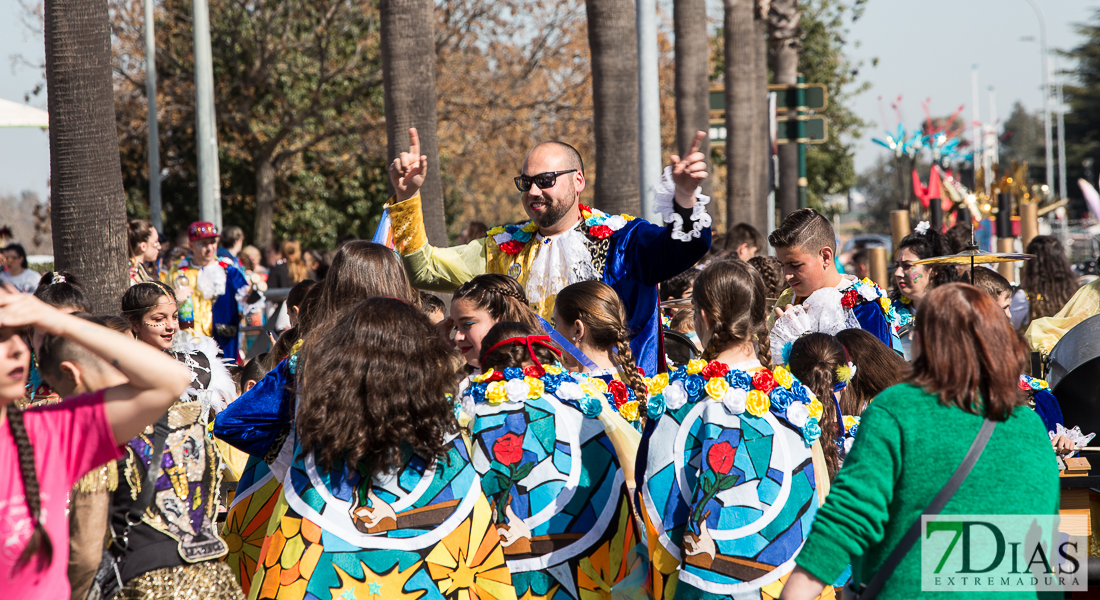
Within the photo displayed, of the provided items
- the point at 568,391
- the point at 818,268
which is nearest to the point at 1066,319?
the point at 818,268

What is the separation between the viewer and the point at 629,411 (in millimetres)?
4141

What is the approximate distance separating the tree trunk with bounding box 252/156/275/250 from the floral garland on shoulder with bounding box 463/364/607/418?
20.0 metres

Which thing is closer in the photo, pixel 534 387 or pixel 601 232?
pixel 534 387

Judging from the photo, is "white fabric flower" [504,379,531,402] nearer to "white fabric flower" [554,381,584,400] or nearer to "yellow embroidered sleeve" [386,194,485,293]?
"white fabric flower" [554,381,584,400]

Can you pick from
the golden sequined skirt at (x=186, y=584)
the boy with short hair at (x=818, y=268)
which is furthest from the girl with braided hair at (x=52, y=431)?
the boy with short hair at (x=818, y=268)

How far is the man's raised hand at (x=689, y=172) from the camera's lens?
14.7ft

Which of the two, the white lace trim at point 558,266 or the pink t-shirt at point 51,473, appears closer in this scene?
the pink t-shirt at point 51,473

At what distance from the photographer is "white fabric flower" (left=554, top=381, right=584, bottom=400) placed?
3.76 meters

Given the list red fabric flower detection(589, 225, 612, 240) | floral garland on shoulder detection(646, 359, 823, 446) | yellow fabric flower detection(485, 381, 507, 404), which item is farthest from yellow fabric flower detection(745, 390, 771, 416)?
red fabric flower detection(589, 225, 612, 240)

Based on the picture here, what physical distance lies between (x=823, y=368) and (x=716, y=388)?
879 millimetres

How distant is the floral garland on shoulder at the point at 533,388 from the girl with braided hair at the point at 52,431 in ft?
4.47

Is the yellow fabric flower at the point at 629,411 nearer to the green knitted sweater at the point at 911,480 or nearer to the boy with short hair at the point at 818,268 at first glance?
the green knitted sweater at the point at 911,480

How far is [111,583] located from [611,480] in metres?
1.72

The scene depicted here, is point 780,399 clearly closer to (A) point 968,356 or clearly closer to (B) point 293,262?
(A) point 968,356
